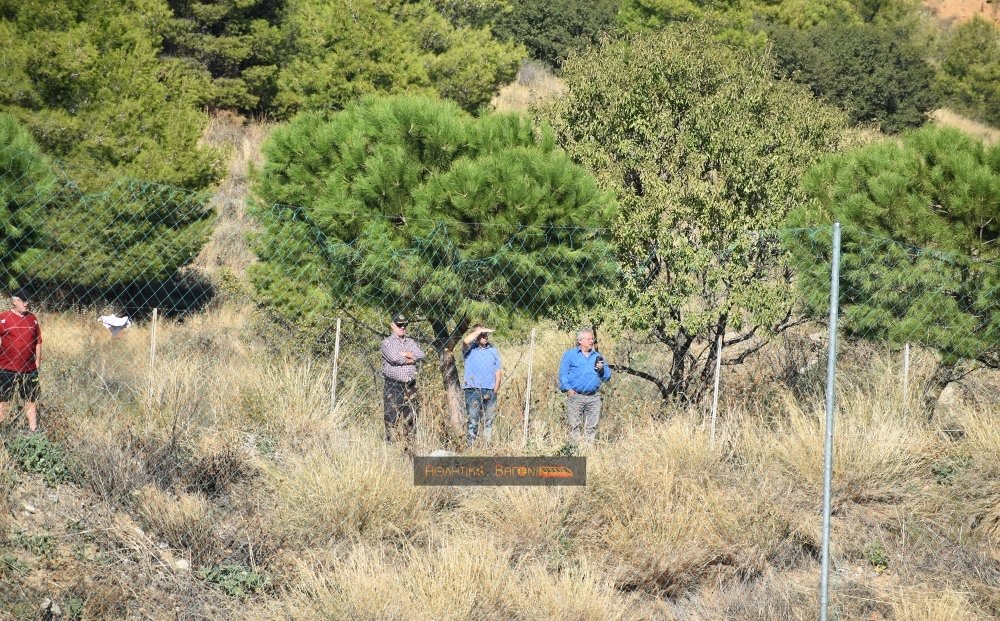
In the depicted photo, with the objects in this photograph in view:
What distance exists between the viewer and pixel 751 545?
7070 mm

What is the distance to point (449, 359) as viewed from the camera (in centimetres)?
1035

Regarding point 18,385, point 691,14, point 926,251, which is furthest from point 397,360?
point 691,14

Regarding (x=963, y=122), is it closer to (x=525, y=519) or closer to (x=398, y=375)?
(x=398, y=375)

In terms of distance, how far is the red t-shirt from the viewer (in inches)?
309

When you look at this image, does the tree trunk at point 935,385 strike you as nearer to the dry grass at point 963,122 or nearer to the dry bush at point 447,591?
the dry bush at point 447,591

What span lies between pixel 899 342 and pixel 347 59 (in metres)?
14.6

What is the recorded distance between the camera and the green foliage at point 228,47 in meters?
24.4

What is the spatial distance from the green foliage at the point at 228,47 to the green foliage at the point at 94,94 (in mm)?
7352

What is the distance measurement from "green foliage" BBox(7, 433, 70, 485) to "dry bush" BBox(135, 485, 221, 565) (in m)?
0.58

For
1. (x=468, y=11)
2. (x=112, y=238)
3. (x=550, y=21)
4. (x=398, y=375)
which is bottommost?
(x=112, y=238)

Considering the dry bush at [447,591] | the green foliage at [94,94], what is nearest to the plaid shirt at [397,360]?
the dry bush at [447,591]

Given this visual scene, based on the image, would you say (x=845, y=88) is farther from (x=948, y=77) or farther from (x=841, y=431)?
(x=841, y=431)

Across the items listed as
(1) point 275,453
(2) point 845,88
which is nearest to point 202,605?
(1) point 275,453

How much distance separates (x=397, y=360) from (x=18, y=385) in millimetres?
2873
